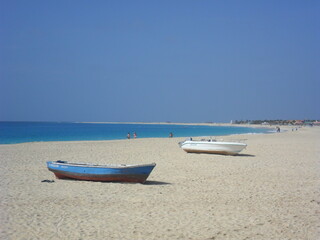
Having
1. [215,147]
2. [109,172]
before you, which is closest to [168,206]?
[109,172]

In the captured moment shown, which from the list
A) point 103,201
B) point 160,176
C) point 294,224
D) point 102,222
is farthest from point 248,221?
point 160,176

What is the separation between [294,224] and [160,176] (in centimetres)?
683

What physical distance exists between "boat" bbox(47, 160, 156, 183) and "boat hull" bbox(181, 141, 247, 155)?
9860mm

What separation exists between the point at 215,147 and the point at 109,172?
A: 34.6ft

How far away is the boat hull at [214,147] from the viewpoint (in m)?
Answer: 21.2

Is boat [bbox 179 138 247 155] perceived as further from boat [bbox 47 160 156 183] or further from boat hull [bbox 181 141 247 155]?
boat [bbox 47 160 156 183]

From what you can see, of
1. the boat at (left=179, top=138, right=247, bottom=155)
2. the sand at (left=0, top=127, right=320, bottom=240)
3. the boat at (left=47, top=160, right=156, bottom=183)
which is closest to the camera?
the sand at (left=0, top=127, right=320, bottom=240)

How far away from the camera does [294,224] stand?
7.79 m

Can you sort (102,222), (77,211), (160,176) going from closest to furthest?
(102,222) < (77,211) < (160,176)

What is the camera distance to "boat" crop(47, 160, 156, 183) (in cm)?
1210

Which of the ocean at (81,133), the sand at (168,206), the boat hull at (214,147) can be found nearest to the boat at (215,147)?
the boat hull at (214,147)

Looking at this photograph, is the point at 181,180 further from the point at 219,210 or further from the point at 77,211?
the point at 77,211

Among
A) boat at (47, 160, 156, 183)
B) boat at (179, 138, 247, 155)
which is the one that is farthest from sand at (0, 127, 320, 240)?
A: boat at (179, 138, 247, 155)

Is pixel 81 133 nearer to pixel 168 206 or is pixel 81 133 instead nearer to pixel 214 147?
pixel 214 147
